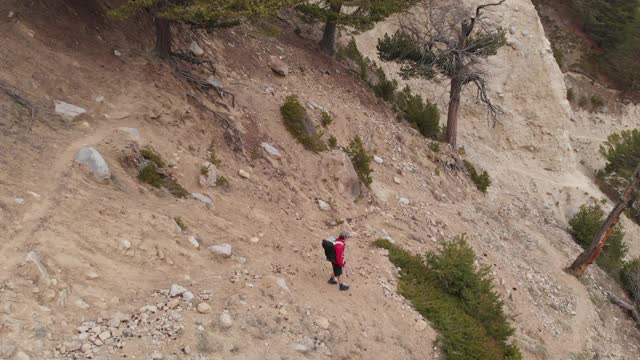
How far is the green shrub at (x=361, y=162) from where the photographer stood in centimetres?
1705

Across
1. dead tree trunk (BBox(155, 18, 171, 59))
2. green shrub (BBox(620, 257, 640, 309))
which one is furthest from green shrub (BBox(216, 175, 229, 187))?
green shrub (BBox(620, 257, 640, 309))

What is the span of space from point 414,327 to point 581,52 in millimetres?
37662

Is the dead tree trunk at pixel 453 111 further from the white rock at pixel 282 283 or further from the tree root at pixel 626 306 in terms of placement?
the white rock at pixel 282 283

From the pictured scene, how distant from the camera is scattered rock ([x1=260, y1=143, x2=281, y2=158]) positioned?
1511cm

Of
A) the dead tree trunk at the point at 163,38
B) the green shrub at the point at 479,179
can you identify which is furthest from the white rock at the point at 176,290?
the green shrub at the point at 479,179

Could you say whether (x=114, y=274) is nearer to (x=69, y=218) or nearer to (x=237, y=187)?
(x=69, y=218)

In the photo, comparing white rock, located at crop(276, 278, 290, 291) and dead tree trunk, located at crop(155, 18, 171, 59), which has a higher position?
dead tree trunk, located at crop(155, 18, 171, 59)

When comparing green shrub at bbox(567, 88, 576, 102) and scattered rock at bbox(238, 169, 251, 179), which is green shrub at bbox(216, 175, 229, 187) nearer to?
scattered rock at bbox(238, 169, 251, 179)

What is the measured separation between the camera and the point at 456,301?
44.0 ft

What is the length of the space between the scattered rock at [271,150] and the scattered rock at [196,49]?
4.21 meters

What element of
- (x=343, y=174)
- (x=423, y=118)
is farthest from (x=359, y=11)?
(x=343, y=174)

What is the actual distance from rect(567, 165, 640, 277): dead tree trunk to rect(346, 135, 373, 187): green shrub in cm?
913

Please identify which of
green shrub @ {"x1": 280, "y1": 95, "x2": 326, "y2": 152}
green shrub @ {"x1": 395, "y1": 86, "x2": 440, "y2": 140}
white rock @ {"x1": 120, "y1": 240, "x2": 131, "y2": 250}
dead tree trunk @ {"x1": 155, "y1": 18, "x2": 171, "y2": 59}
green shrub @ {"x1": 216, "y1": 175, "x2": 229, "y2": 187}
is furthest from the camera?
green shrub @ {"x1": 395, "y1": 86, "x2": 440, "y2": 140}

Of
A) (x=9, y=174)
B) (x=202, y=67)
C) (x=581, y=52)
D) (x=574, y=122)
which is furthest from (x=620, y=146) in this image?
(x=9, y=174)
